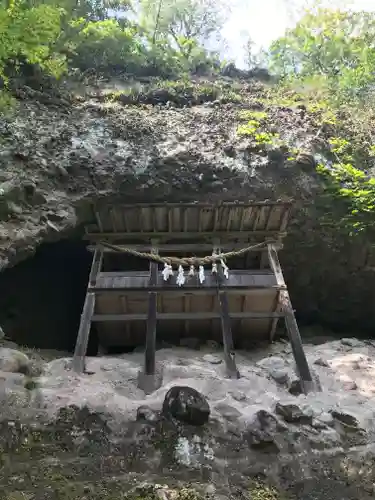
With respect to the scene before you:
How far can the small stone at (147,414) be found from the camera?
266 inches

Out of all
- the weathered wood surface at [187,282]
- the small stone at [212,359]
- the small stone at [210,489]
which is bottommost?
the small stone at [210,489]

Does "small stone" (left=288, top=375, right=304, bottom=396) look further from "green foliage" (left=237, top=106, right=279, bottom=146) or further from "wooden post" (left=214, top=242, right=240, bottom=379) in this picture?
"green foliage" (left=237, top=106, right=279, bottom=146)

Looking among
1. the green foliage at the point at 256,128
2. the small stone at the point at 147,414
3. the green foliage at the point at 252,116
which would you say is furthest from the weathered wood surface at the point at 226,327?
the green foliage at the point at 252,116

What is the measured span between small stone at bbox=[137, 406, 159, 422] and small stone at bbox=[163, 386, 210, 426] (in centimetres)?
17

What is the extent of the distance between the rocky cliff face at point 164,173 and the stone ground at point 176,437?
12.2 ft

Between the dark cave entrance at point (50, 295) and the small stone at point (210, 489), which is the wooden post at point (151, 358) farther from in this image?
the small stone at point (210, 489)

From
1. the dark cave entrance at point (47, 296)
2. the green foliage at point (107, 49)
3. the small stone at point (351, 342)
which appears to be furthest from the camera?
the green foliage at point (107, 49)

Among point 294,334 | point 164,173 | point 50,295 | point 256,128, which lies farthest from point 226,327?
point 256,128

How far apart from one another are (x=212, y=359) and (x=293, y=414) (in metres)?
2.97

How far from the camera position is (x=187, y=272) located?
1047 centimetres

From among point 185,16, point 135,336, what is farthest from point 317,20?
point 135,336

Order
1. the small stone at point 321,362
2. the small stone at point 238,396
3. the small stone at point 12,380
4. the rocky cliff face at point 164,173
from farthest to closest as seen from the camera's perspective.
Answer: the rocky cliff face at point 164,173, the small stone at point 321,362, the small stone at point 238,396, the small stone at point 12,380

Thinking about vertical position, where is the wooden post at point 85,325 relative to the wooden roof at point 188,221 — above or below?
below

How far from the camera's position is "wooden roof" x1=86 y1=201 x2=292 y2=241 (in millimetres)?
10539
